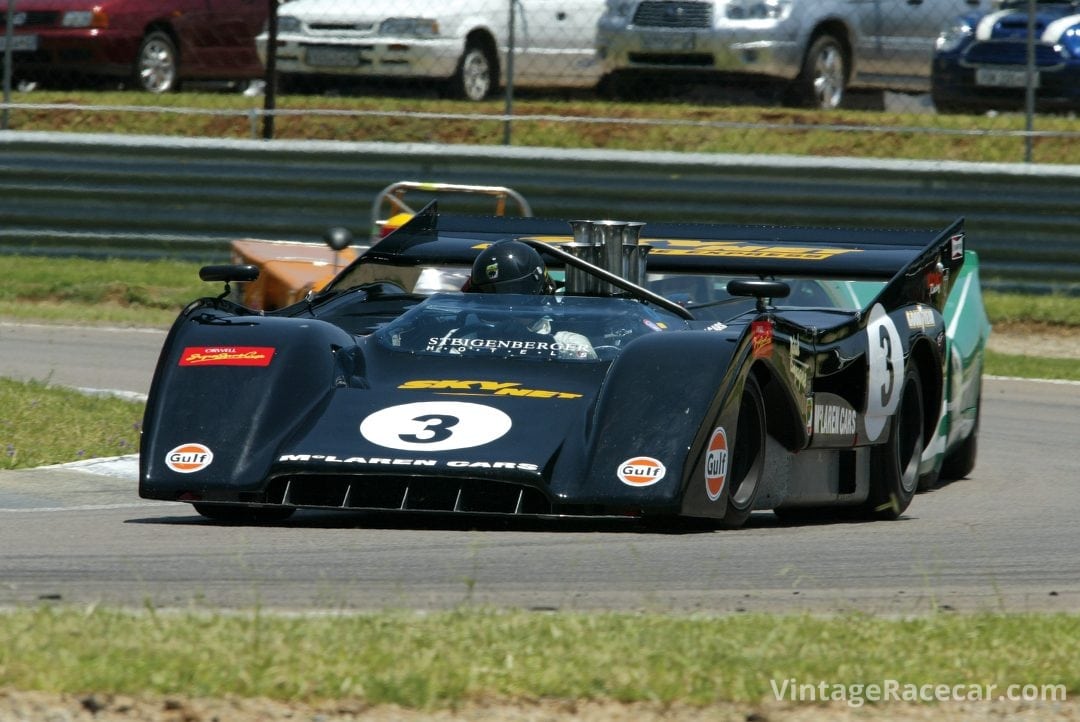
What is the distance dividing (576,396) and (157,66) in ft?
42.9

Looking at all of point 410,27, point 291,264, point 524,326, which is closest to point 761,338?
point 524,326

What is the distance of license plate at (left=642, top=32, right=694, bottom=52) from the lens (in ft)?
50.6

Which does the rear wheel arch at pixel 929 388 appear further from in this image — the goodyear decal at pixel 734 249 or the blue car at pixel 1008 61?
the blue car at pixel 1008 61

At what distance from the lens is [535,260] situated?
7.62 meters

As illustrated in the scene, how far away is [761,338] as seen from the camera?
21.7ft

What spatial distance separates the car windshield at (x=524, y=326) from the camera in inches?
274

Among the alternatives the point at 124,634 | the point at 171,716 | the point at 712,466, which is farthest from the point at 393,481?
the point at 171,716

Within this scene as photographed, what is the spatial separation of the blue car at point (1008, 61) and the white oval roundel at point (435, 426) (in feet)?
→ 32.2

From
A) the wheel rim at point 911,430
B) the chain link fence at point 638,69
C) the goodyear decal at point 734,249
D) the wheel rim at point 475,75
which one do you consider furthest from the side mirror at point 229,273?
the wheel rim at point 475,75

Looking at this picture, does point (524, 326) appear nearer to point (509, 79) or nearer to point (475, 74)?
point (509, 79)

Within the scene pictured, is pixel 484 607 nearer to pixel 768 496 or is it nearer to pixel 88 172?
pixel 768 496

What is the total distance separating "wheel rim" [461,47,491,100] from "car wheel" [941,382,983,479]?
8.59 meters

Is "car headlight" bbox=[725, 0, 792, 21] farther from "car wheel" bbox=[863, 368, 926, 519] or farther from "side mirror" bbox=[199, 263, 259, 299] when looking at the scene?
"side mirror" bbox=[199, 263, 259, 299]

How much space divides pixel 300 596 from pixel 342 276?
3625mm
